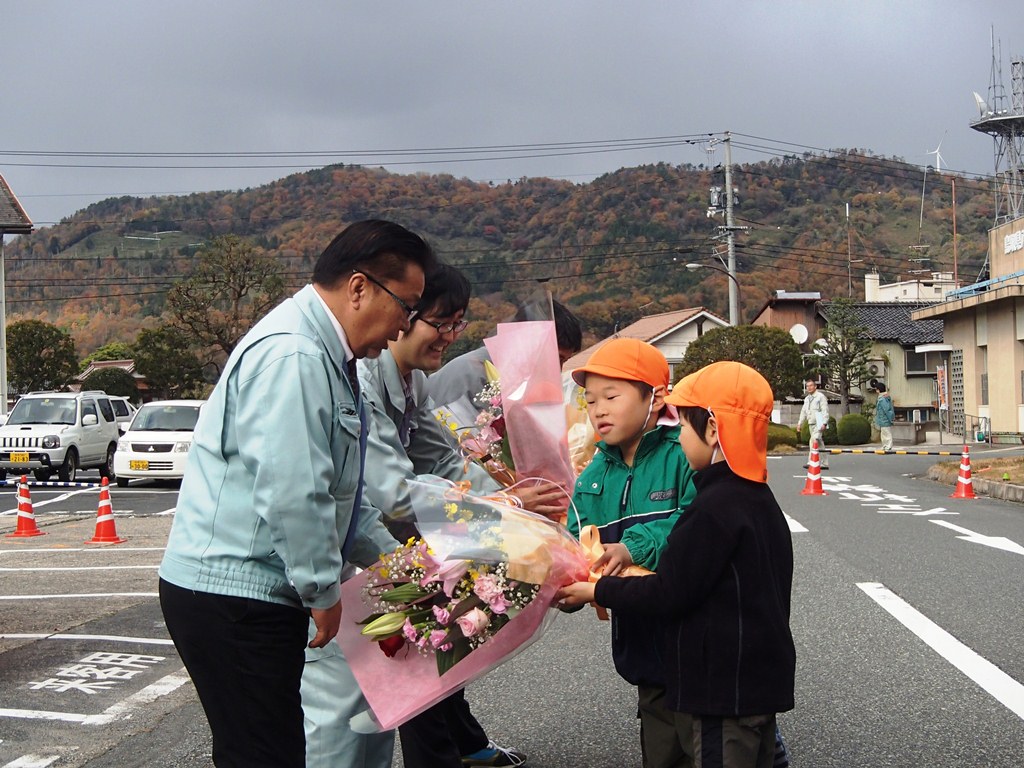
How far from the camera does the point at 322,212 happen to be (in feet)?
229

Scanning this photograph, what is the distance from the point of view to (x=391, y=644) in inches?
120

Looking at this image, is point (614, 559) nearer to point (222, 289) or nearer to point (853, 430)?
point (853, 430)

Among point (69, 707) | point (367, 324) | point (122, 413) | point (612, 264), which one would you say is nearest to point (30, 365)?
point (122, 413)

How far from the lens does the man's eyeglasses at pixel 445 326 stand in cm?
371

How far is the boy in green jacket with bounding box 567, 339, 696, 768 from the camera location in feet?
10.7

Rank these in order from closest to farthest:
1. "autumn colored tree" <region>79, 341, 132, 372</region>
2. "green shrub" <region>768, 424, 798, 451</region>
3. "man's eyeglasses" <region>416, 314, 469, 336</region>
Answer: "man's eyeglasses" <region>416, 314, 469, 336</region>, "green shrub" <region>768, 424, 798, 451</region>, "autumn colored tree" <region>79, 341, 132, 372</region>

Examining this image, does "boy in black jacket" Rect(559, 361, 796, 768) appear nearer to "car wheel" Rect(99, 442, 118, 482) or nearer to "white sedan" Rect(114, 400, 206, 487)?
"white sedan" Rect(114, 400, 206, 487)

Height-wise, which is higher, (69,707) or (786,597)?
(786,597)

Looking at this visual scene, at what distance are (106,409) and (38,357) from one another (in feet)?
91.3

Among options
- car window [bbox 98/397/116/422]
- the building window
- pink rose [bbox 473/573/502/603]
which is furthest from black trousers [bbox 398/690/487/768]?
the building window

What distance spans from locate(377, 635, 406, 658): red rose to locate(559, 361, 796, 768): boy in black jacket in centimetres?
60

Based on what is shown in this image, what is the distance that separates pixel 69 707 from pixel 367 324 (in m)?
3.71

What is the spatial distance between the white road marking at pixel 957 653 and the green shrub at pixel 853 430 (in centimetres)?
2924

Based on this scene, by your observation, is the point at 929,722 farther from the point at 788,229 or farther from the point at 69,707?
the point at 788,229
